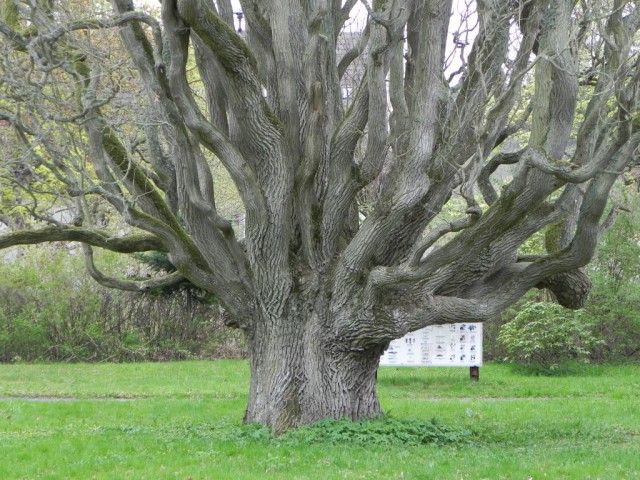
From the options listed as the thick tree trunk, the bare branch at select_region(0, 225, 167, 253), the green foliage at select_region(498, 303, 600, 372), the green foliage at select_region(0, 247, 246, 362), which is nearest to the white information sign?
the green foliage at select_region(498, 303, 600, 372)

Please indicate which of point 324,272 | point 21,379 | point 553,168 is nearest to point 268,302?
point 324,272

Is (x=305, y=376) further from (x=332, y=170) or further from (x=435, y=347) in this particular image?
(x=435, y=347)

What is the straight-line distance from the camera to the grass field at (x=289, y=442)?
7777 mm

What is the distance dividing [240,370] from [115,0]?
39.5 ft

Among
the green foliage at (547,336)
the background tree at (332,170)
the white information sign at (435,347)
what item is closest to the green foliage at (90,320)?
the white information sign at (435,347)

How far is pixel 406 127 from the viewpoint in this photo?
9.82 meters

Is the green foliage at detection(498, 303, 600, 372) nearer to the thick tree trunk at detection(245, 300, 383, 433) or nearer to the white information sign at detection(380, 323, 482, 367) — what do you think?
the white information sign at detection(380, 323, 482, 367)

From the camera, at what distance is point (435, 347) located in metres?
17.9

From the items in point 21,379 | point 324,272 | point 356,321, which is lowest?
point 21,379

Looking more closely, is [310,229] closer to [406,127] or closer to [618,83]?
[406,127]

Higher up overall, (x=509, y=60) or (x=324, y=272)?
(x=509, y=60)

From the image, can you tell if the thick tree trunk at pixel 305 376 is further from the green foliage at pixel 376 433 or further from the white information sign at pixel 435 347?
the white information sign at pixel 435 347

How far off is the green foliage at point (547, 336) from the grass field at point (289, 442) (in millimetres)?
807

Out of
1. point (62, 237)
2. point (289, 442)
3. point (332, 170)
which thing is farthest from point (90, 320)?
point (289, 442)
